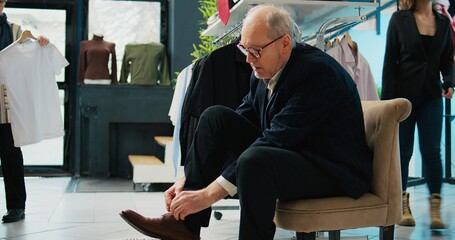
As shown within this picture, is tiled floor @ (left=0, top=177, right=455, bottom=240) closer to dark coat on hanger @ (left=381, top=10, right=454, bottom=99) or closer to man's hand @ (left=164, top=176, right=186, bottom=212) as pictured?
man's hand @ (left=164, top=176, right=186, bottom=212)

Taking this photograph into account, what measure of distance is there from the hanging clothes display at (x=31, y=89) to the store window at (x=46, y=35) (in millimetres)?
3313

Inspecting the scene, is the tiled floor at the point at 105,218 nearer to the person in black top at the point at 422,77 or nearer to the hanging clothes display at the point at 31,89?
the person in black top at the point at 422,77

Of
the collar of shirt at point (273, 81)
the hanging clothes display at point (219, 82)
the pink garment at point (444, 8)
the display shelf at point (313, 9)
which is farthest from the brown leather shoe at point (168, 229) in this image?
the pink garment at point (444, 8)

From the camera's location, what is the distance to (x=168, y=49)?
7.76 m

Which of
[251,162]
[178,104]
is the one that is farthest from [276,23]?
[178,104]

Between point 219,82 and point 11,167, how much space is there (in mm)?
1417

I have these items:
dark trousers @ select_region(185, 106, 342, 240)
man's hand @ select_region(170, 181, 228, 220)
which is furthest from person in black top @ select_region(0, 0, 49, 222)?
man's hand @ select_region(170, 181, 228, 220)

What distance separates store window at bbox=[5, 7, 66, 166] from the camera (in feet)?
24.9

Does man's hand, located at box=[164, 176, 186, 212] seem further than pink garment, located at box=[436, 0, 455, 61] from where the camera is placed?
No

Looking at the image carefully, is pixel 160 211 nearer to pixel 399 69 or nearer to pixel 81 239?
pixel 81 239

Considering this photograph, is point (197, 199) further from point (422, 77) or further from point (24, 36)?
point (24, 36)

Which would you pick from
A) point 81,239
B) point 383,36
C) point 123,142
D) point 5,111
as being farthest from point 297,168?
point 123,142

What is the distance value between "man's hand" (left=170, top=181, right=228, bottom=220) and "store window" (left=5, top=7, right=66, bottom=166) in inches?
230

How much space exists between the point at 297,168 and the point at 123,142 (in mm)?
5834
